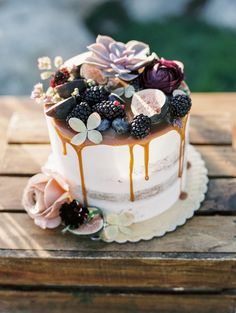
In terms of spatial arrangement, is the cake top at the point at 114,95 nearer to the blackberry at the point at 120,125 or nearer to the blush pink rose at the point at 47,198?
the blackberry at the point at 120,125

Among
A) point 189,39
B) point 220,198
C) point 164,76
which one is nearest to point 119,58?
point 164,76

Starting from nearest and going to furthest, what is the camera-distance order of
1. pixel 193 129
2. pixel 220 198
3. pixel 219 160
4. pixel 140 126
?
1. pixel 140 126
2. pixel 220 198
3. pixel 219 160
4. pixel 193 129

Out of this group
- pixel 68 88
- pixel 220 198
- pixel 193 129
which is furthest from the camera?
pixel 193 129

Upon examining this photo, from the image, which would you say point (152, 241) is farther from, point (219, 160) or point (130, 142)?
point (219, 160)

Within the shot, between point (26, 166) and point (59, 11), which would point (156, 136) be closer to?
point (26, 166)

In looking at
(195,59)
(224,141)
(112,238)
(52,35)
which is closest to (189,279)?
(112,238)

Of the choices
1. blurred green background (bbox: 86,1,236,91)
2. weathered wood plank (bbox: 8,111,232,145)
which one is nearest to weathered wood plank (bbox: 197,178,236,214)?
weathered wood plank (bbox: 8,111,232,145)

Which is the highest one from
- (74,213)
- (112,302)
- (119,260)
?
(74,213)
